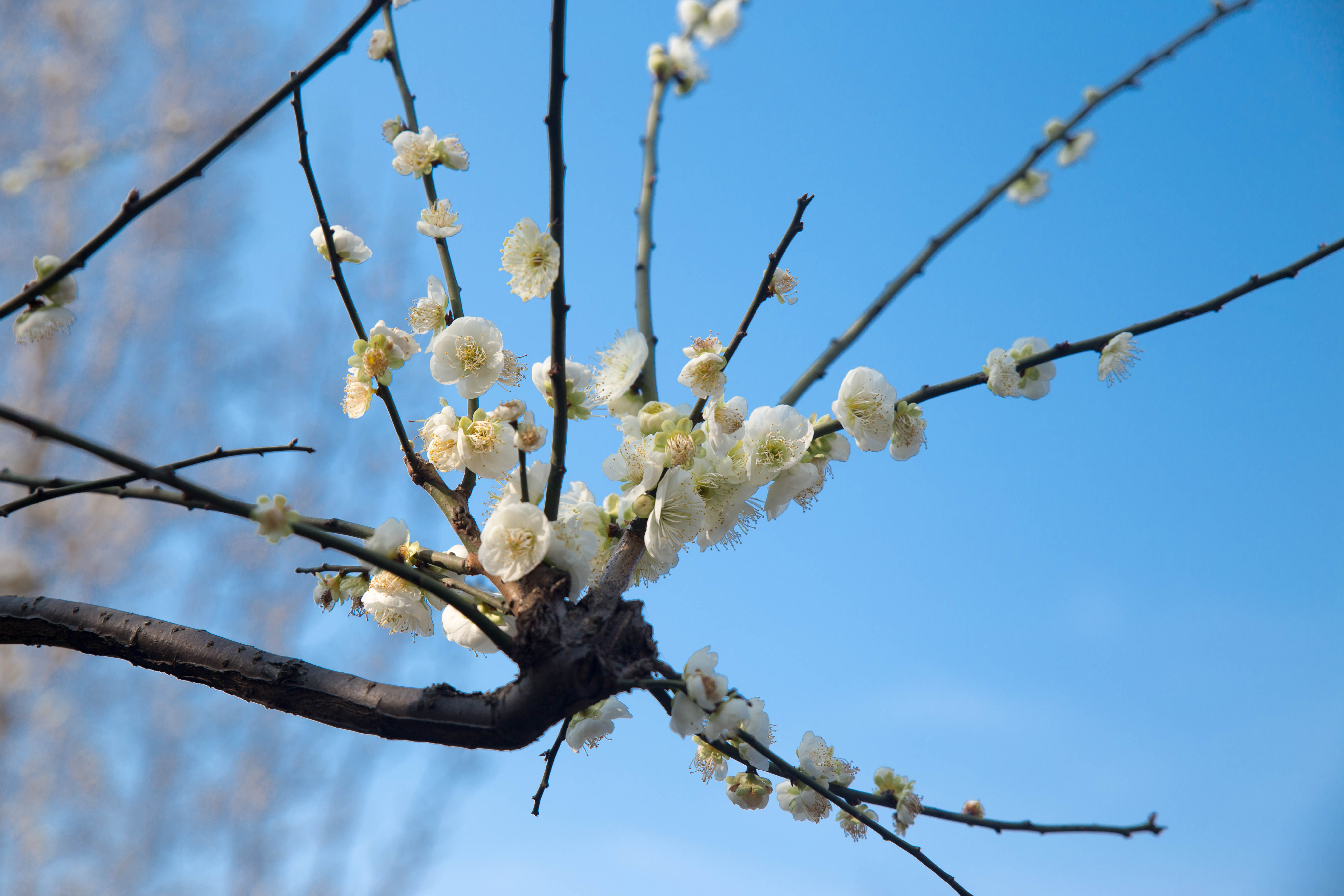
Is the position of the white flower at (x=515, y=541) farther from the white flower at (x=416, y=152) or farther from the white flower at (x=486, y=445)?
the white flower at (x=416, y=152)

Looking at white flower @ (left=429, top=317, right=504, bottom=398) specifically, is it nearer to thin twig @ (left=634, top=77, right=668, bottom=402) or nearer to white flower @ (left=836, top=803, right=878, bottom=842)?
thin twig @ (left=634, top=77, right=668, bottom=402)

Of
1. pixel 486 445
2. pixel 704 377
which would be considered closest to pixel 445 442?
pixel 486 445

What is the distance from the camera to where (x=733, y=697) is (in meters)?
0.77

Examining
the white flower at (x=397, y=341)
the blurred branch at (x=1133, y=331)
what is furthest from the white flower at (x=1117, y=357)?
the white flower at (x=397, y=341)

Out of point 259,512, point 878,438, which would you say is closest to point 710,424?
point 878,438

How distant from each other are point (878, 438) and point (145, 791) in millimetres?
4112

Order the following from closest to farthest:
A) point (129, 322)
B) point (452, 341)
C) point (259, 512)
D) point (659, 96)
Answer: point (259, 512)
point (452, 341)
point (659, 96)
point (129, 322)

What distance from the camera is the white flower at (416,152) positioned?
1024 millimetres

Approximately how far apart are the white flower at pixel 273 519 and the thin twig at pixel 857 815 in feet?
1.46

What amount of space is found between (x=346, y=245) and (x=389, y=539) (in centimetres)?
41

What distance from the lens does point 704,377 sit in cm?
86

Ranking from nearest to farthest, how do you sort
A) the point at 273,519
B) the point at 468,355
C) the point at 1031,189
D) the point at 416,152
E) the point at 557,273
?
the point at 273,519 → the point at 557,273 → the point at 468,355 → the point at 416,152 → the point at 1031,189

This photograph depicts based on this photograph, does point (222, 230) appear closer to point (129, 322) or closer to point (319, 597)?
point (129, 322)

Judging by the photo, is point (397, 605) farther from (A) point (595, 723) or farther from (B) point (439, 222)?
(B) point (439, 222)
